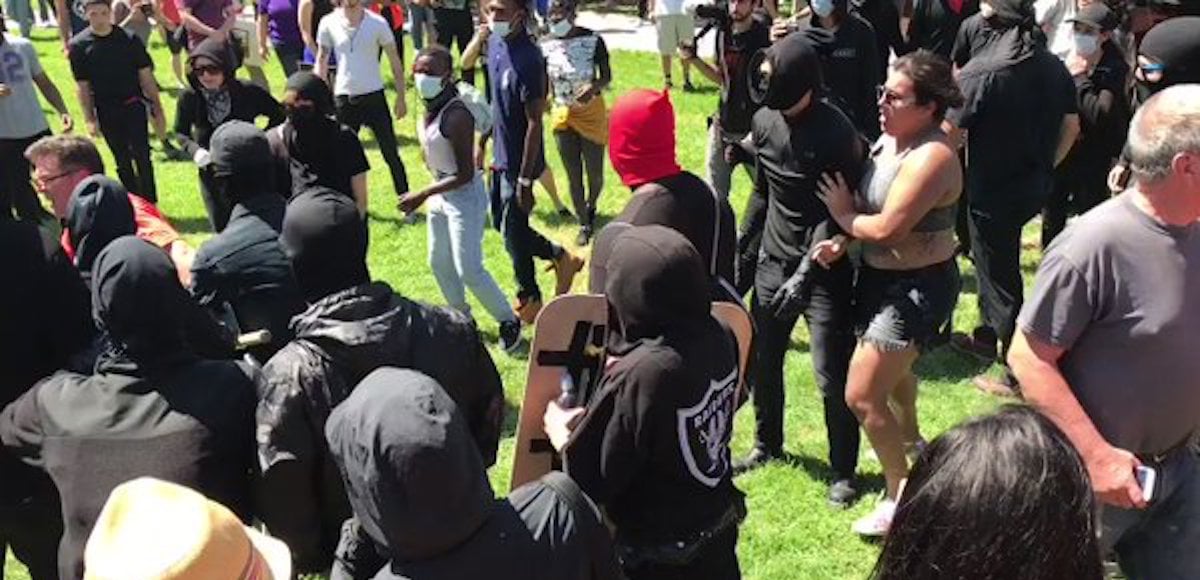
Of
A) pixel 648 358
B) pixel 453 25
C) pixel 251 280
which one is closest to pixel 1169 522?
pixel 648 358

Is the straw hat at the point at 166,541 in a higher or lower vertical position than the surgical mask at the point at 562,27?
higher

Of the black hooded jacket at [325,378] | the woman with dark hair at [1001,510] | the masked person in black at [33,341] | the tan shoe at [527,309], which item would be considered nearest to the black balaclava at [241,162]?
the masked person in black at [33,341]

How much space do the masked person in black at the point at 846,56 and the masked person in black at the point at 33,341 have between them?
470 centimetres

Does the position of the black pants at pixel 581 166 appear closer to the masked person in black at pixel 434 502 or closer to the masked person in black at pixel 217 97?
the masked person in black at pixel 217 97

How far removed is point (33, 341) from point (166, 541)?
208 centimetres

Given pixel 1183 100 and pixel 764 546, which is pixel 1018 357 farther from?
pixel 764 546

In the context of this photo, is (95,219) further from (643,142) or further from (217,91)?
(217,91)

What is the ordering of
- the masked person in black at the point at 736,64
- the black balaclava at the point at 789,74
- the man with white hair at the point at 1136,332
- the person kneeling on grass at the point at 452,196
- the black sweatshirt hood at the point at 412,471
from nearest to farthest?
the black sweatshirt hood at the point at 412,471 → the man with white hair at the point at 1136,332 → the black balaclava at the point at 789,74 → the person kneeling on grass at the point at 452,196 → the masked person in black at the point at 736,64

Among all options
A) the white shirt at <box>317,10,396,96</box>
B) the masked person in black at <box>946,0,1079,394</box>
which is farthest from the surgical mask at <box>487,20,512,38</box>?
the masked person in black at <box>946,0,1079,394</box>

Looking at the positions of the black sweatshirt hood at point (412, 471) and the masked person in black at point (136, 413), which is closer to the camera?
the black sweatshirt hood at point (412, 471)

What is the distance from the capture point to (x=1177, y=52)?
5449 mm

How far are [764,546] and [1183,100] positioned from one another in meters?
2.58

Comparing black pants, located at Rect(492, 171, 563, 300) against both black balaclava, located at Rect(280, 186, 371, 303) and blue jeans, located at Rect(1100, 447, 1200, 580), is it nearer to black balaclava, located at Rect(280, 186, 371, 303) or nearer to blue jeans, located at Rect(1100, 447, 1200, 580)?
black balaclava, located at Rect(280, 186, 371, 303)

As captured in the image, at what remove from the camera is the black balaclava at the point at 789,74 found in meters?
4.70
